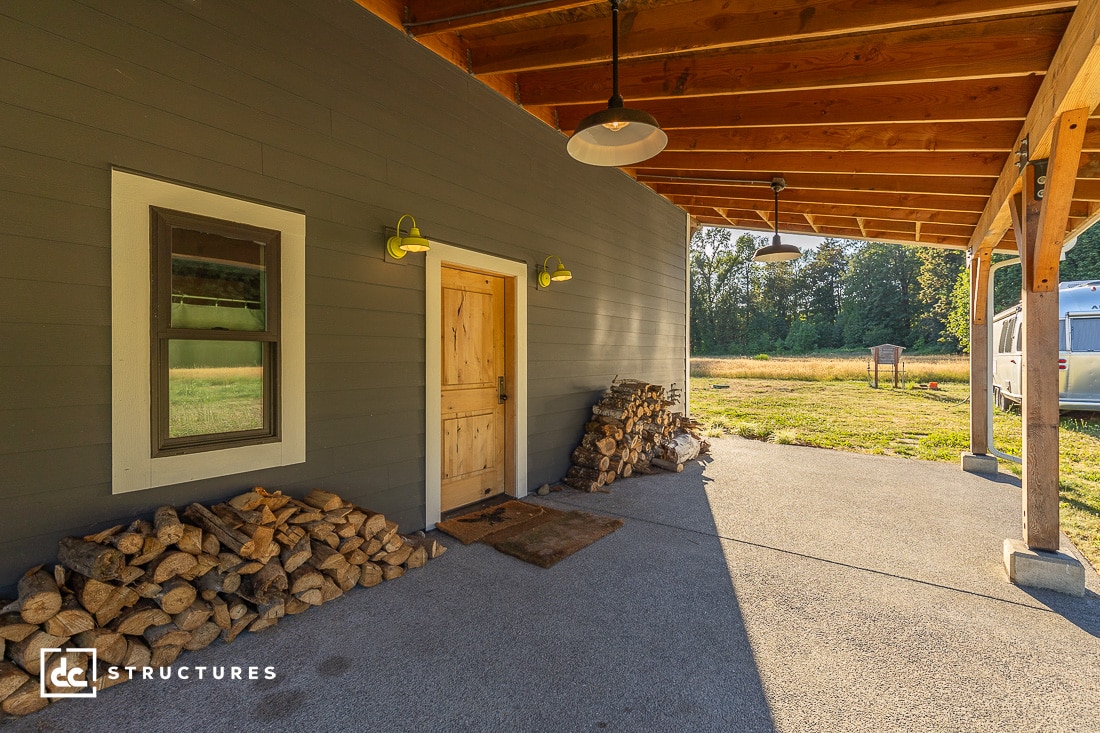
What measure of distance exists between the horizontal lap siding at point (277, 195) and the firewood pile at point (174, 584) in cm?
25

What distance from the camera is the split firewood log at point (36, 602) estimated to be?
181 centimetres

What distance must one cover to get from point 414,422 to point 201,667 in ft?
6.05

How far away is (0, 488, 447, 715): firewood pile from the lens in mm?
1825

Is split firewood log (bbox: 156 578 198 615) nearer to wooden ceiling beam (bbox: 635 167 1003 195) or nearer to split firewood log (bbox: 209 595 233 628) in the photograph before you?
split firewood log (bbox: 209 595 233 628)

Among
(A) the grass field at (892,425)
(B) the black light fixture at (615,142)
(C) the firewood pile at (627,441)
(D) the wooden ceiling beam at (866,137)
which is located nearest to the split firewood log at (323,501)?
(B) the black light fixture at (615,142)

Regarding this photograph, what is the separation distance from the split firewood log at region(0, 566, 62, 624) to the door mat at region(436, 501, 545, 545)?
213 centimetres

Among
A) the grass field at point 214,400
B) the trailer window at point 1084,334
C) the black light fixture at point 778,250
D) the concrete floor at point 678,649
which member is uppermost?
the black light fixture at point 778,250

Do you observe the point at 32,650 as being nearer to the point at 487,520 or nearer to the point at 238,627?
the point at 238,627

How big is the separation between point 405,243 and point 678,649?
2.84m

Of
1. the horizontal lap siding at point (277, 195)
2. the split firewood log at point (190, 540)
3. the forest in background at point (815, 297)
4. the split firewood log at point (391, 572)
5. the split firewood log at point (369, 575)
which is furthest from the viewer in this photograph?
the forest in background at point (815, 297)

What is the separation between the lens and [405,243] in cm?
325

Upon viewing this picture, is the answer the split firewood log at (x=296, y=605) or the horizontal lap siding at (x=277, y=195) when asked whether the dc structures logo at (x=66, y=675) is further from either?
the split firewood log at (x=296, y=605)

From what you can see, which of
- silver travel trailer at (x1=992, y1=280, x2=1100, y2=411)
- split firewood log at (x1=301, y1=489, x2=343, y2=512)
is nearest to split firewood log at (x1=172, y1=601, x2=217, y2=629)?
split firewood log at (x1=301, y1=489, x2=343, y2=512)

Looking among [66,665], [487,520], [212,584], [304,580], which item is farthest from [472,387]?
[66,665]
